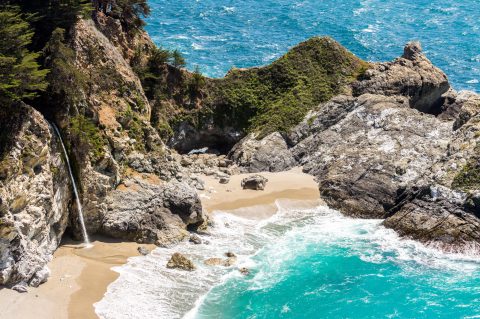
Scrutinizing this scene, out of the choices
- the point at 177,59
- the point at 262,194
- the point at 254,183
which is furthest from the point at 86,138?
the point at 177,59

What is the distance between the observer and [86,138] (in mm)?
35844

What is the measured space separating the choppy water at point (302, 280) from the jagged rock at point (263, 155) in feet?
37.5

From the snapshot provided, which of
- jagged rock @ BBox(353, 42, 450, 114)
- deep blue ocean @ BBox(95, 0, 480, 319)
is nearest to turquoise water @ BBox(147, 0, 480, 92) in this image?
jagged rock @ BBox(353, 42, 450, 114)

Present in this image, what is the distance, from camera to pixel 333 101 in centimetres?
5862

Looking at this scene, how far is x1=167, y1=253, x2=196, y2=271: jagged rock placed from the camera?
113ft

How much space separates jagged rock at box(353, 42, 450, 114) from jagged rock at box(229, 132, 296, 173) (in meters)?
11.4

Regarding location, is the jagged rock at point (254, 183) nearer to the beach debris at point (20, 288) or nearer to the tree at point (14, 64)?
the tree at point (14, 64)

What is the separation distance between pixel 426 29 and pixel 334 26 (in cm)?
1672

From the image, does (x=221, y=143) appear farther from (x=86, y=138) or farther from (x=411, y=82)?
(x=86, y=138)

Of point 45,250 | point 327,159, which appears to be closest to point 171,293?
point 45,250

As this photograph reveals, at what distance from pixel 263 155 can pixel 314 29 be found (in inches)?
2063

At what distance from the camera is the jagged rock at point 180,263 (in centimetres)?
3434

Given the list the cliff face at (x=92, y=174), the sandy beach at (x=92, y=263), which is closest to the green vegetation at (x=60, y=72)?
the cliff face at (x=92, y=174)

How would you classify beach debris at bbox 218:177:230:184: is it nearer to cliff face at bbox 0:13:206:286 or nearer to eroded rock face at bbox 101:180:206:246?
cliff face at bbox 0:13:206:286
